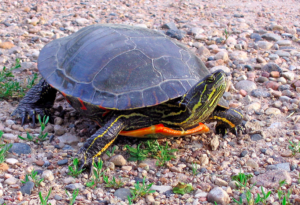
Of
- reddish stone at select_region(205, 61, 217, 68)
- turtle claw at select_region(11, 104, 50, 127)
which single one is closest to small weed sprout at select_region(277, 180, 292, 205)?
reddish stone at select_region(205, 61, 217, 68)

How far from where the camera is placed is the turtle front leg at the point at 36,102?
4625mm

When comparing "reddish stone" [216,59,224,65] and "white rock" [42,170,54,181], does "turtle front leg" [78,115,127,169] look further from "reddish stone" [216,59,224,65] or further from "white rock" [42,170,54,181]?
"reddish stone" [216,59,224,65]

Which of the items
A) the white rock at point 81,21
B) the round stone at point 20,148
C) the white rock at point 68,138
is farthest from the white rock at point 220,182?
the white rock at point 81,21

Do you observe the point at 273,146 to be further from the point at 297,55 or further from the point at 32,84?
the point at 32,84

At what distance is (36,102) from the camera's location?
4.86 meters

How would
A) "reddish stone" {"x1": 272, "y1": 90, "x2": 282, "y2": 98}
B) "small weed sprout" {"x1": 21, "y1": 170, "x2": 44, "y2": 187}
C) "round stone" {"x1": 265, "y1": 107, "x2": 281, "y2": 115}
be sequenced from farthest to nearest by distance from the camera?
"reddish stone" {"x1": 272, "y1": 90, "x2": 282, "y2": 98}
"round stone" {"x1": 265, "y1": 107, "x2": 281, "y2": 115}
"small weed sprout" {"x1": 21, "y1": 170, "x2": 44, "y2": 187}

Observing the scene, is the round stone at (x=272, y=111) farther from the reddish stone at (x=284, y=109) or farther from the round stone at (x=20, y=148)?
the round stone at (x=20, y=148)

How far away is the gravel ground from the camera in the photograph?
3295mm

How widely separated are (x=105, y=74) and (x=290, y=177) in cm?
248

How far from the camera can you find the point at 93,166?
3623 millimetres

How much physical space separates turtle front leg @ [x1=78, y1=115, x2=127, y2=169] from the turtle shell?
0.80 feet

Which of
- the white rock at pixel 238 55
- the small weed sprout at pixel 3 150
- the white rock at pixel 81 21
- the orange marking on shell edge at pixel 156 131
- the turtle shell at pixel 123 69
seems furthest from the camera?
the white rock at pixel 81 21

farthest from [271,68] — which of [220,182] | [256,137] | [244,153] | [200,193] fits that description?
[200,193]

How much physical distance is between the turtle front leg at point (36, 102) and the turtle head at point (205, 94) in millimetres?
2278
